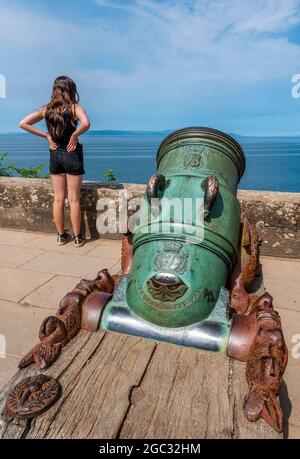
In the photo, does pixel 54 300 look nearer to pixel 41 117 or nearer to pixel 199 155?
pixel 199 155

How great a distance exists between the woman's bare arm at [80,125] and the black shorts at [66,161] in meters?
0.09

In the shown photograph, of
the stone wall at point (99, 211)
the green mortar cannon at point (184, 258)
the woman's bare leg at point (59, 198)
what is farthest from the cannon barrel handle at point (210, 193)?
the woman's bare leg at point (59, 198)

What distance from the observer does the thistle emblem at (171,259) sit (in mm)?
2172

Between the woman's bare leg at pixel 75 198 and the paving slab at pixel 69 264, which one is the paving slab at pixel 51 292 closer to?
the paving slab at pixel 69 264

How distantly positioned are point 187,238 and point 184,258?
0.14 metres

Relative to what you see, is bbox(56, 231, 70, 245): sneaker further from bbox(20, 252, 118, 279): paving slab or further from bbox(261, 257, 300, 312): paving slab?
bbox(261, 257, 300, 312): paving slab

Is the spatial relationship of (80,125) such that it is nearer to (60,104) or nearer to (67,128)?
(67,128)

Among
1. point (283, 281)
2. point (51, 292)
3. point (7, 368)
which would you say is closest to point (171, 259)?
point (7, 368)

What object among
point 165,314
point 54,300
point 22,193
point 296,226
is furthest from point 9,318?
point 296,226

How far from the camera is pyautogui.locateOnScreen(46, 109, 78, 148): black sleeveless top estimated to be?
457 cm

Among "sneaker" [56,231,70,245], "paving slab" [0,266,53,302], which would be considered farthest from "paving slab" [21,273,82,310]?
"sneaker" [56,231,70,245]

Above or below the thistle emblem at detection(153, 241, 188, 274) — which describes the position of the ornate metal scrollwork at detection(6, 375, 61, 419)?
below

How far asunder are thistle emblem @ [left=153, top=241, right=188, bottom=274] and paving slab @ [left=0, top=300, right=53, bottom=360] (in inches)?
50.3
